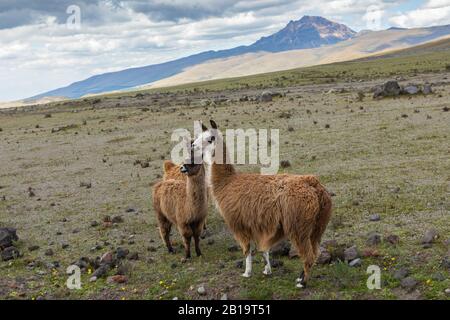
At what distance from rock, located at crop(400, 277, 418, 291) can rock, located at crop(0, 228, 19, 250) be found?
8.88m

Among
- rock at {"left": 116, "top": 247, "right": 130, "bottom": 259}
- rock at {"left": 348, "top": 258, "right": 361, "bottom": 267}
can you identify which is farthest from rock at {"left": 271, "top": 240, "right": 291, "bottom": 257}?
rock at {"left": 116, "top": 247, "right": 130, "bottom": 259}

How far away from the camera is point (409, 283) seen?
7.69m

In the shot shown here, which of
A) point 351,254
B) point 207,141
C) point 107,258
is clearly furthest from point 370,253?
point 107,258

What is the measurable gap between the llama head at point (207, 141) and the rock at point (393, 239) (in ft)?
12.9

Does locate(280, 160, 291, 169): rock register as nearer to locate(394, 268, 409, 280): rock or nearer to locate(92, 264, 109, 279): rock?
locate(92, 264, 109, 279): rock

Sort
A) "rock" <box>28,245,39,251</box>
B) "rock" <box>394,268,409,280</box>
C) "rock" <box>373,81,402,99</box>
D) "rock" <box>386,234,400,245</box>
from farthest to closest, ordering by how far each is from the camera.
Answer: "rock" <box>373,81,402,99</box> → "rock" <box>28,245,39,251</box> → "rock" <box>386,234,400,245</box> → "rock" <box>394,268,409,280</box>

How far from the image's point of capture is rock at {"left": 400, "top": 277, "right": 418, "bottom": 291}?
766 centimetres

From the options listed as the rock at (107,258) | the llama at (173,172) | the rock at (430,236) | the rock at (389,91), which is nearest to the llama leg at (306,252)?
the rock at (430,236)

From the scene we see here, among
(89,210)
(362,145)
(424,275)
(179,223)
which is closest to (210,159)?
(179,223)

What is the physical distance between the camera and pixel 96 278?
9.40 metres

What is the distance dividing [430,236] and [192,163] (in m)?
4.83

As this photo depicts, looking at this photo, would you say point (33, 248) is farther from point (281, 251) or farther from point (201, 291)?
point (281, 251)

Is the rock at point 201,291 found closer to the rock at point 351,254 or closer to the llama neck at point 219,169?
the llama neck at point 219,169
